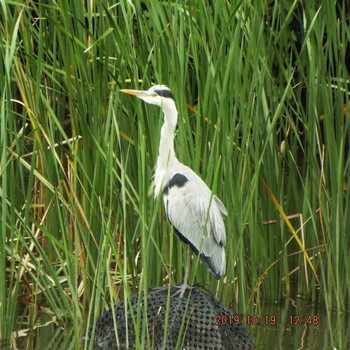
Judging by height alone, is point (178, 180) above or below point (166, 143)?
below

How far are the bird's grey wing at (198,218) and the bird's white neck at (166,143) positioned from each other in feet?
0.22

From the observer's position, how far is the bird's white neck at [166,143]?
139 inches

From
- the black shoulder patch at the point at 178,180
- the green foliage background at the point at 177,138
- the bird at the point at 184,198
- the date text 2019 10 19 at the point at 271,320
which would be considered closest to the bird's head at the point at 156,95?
the bird at the point at 184,198

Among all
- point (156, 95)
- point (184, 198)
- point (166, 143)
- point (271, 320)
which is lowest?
point (271, 320)

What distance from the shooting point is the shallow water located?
3.75m

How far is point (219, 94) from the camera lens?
3.82 meters

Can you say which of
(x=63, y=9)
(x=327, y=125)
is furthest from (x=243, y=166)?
(x=63, y=9)

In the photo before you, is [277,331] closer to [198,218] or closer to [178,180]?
[198,218]

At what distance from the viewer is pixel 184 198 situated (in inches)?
140

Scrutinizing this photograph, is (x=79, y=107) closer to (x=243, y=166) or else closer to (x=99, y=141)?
(x=99, y=141)

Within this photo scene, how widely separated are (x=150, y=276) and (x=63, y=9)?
3.66ft

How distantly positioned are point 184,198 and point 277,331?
0.78 metres

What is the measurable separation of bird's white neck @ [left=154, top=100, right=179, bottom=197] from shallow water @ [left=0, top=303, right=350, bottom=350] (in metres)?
0.71

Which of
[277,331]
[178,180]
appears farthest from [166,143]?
[277,331]
